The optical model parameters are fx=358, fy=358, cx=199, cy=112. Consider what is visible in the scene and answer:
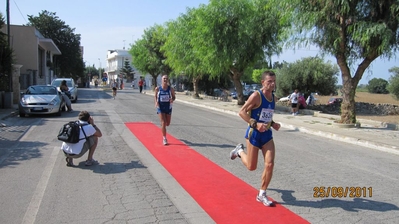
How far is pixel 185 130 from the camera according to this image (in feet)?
40.7

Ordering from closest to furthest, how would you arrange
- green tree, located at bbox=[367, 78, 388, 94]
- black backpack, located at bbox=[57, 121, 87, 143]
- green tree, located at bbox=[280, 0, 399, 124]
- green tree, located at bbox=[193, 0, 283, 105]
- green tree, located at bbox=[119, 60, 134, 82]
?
black backpack, located at bbox=[57, 121, 87, 143], green tree, located at bbox=[280, 0, 399, 124], green tree, located at bbox=[193, 0, 283, 105], green tree, located at bbox=[367, 78, 388, 94], green tree, located at bbox=[119, 60, 134, 82]

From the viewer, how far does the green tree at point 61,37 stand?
54.5 metres

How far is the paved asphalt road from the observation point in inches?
185

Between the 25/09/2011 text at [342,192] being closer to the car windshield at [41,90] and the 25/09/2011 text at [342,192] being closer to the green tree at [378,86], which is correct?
the car windshield at [41,90]

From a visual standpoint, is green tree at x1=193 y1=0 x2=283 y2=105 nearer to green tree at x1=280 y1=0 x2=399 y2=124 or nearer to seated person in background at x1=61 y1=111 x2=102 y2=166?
green tree at x1=280 y1=0 x2=399 y2=124

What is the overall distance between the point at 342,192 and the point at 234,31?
18.0 metres

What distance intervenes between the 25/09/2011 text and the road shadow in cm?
17

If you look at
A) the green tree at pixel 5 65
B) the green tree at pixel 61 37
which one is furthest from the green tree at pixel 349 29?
the green tree at pixel 61 37

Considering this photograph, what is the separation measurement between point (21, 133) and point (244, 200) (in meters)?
8.66

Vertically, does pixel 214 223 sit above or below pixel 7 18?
below

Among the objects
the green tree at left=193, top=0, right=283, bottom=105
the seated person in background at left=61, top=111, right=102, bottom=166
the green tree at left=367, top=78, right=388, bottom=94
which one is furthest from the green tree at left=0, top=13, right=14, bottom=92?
the green tree at left=367, top=78, right=388, bottom=94

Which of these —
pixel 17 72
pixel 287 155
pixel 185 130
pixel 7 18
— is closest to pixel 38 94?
pixel 17 72

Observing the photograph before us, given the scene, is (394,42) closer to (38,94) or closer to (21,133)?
(21,133)

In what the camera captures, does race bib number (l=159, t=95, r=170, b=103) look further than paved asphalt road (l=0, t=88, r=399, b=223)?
Yes
